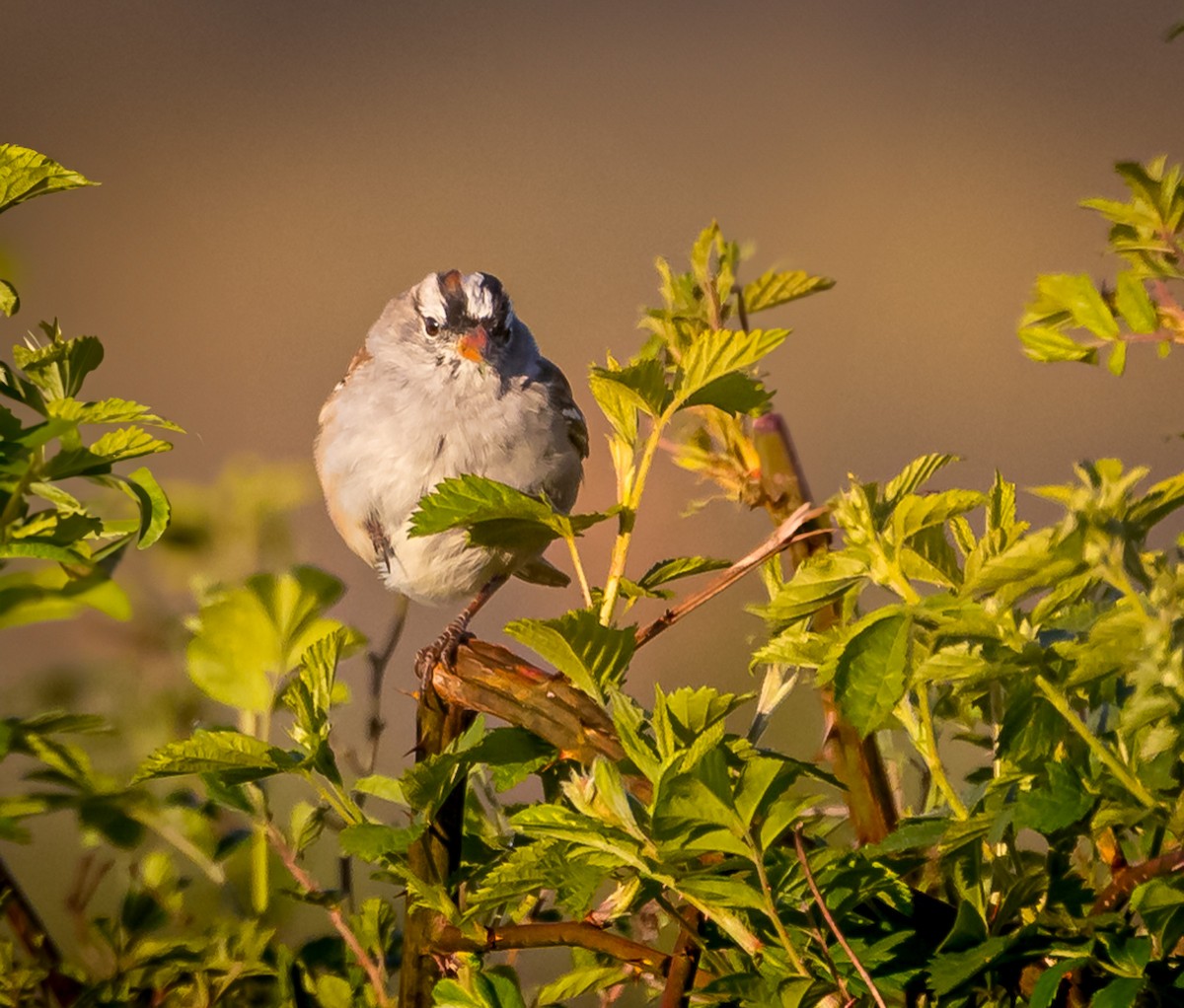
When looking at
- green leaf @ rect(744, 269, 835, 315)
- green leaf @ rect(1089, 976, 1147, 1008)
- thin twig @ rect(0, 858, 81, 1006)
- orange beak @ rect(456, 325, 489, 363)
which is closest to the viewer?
green leaf @ rect(1089, 976, 1147, 1008)

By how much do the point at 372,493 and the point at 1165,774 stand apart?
1.44 meters

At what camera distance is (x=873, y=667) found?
0.50 m

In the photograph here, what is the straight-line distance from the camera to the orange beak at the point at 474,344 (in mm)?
2053

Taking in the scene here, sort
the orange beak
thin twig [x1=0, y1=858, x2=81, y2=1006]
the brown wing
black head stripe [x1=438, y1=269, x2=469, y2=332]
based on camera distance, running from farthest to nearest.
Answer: black head stripe [x1=438, y1=269, x2=469, y2=332], the orange beak, the brown wing, thin twig [x1=0, y1=858, x2=81, y2=1006]

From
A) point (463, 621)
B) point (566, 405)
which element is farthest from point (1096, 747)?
point (566, 405)

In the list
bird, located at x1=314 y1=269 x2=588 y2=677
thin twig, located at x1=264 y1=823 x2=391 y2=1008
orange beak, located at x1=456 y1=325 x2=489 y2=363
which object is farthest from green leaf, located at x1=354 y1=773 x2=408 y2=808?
orange beak, located at x1=456 y1=325 x2=489 y2=363

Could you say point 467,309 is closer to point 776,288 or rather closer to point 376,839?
point 776,288

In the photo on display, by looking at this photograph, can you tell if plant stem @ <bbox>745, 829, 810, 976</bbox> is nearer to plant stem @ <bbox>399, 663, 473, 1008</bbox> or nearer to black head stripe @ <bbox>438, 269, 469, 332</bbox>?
plant stem @ <bbox>399, 663, 473, 1008</bbox>

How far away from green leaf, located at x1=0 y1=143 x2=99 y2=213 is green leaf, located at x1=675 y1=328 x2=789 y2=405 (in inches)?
12.0

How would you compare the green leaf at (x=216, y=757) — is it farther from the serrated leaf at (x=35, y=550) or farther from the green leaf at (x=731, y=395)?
the green leaf at (x=731, y=395)

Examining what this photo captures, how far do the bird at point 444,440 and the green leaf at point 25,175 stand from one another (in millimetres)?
993

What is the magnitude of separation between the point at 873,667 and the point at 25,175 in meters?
0.47

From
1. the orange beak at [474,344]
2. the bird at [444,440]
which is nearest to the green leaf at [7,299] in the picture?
the bird at [444,440]

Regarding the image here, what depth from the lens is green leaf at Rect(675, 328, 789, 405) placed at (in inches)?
25.7
